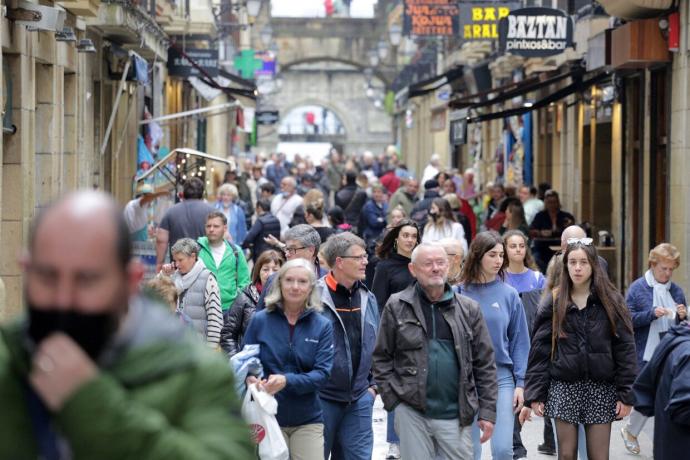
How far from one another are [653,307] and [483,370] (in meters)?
3.50

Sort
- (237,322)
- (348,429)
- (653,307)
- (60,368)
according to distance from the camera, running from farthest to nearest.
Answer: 1. (653,307)
2. (237,322)
3. (348,429)
4. (60,368)

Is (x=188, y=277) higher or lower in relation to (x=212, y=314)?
higher

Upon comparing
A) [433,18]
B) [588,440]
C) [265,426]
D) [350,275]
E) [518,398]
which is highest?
[433,18]

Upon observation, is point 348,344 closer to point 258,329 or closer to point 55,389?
point 258,329

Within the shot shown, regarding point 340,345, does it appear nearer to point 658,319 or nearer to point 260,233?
point 658,319

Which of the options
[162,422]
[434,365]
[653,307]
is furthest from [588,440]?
[162,422]

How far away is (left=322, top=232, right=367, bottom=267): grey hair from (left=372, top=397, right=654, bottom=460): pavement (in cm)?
256

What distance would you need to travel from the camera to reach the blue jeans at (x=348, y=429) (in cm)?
786

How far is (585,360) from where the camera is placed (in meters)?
7.90

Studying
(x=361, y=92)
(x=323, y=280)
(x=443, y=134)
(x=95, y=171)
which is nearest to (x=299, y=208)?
(x=95, y=171)

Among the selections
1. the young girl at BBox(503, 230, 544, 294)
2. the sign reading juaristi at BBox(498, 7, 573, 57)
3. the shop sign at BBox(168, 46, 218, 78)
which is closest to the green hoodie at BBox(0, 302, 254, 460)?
the young girl at BBox(503, 230, 544, 294)

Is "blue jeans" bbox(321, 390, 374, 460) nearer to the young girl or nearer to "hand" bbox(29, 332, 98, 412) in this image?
the young girl

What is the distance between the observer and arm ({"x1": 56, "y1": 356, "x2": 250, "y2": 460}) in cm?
215

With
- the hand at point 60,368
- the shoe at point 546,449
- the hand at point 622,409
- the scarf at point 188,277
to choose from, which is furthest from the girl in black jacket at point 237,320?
the hand at point 60,368
